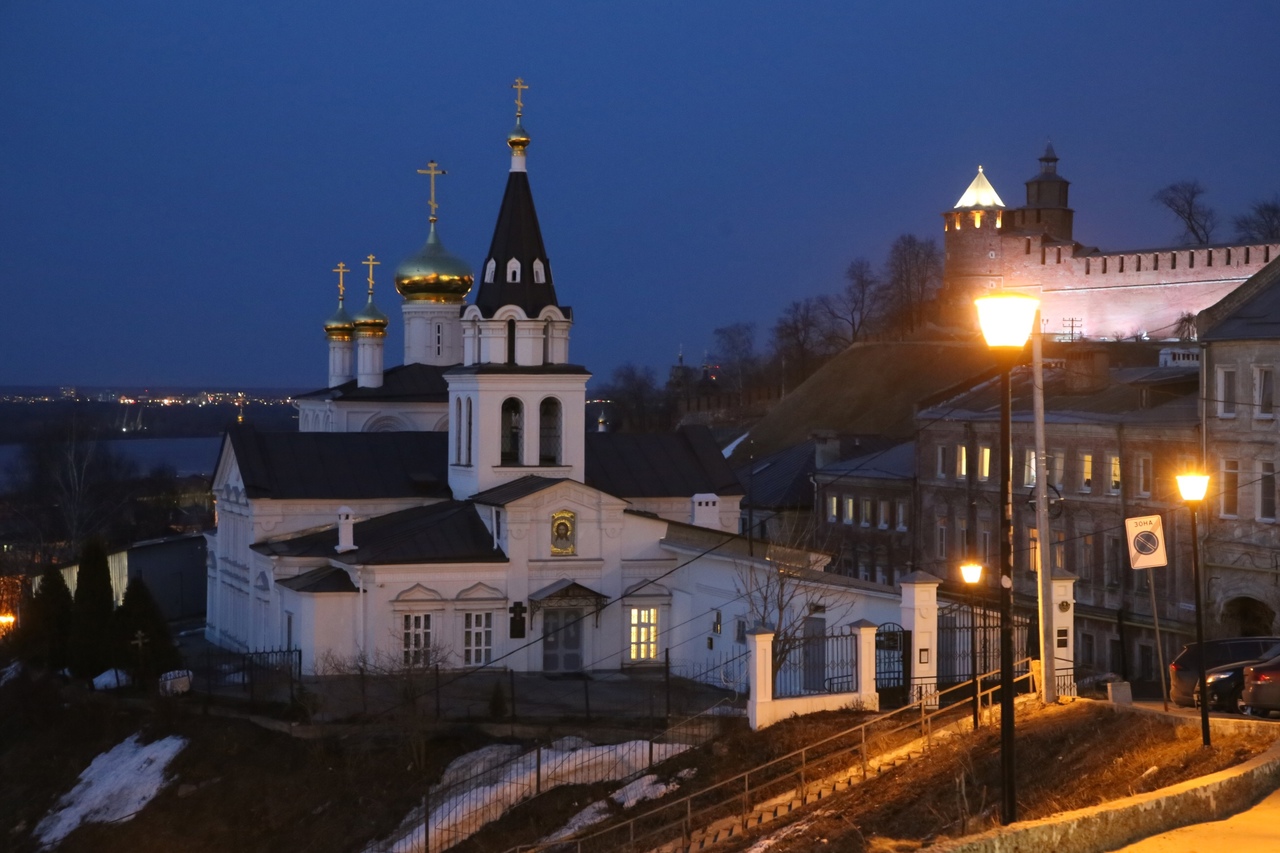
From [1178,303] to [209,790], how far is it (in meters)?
56.6

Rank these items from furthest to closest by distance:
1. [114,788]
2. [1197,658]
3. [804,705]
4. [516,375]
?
[516,375], [114,788], [804,705], [1197,658]

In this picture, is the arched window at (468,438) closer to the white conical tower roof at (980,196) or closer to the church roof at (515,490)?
the church roof at (515,490)

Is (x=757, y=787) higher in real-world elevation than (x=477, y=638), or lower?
lower

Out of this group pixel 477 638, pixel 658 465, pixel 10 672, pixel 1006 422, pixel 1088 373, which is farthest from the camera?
pixel 1088 373

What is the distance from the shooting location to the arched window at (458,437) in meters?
40.7

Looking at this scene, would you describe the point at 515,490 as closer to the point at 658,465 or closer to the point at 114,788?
the point at 658,465

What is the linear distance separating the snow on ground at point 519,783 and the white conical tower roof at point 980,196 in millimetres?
66473

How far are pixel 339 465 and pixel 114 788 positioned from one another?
11654mm

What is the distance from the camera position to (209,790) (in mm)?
30969

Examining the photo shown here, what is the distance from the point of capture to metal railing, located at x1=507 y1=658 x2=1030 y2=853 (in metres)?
21.0

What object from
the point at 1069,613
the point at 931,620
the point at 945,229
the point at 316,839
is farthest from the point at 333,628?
the point at 945,229

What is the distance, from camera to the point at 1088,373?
45.3 m

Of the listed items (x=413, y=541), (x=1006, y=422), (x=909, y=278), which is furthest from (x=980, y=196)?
(x=1006, y=422)

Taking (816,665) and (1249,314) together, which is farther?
(1249,314)
